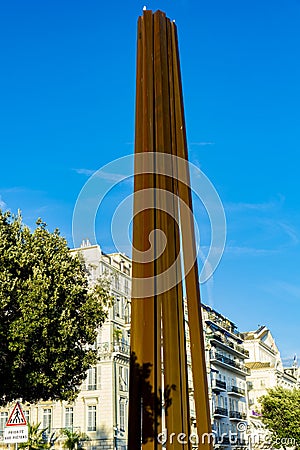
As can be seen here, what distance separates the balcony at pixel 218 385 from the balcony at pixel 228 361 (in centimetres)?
183

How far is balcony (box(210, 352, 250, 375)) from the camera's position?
53.5 metres

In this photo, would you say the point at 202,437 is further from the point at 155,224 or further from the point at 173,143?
Answer: the point at 173,143

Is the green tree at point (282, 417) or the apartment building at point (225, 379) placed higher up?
the apartment building at point (225, 379)

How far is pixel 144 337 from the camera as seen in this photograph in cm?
793

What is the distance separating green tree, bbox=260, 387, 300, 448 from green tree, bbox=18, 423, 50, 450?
54.4 ft

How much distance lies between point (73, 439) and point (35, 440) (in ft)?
9.04

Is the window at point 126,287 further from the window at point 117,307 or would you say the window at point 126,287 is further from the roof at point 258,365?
A: the roof at point 258,365

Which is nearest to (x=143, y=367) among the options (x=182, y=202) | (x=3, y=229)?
(x=182, y=202)

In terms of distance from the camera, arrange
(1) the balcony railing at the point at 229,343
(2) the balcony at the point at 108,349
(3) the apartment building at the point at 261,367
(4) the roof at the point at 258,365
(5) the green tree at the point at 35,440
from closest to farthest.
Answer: (5) the green tree at the point at 35,440 → (2) the balcony at the point at 108,349 → (1) the balcony railing at the point at 229,343 → (3) the apartment building at the point at 261,367 → (4) the roof at the point at 258,365

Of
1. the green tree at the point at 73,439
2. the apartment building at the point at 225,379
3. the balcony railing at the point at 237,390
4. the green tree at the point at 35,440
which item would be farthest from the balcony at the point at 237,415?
the green tree at the point at 35,440

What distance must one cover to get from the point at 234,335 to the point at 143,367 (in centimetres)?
5636

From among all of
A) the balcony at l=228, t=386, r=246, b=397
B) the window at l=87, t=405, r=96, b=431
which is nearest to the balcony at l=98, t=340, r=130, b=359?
the window at l=87, t=405, r=96, b=431

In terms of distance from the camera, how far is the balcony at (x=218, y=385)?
172 ft
